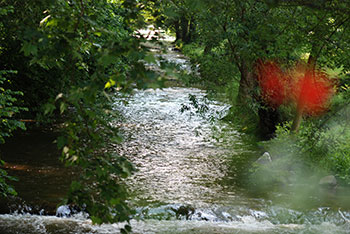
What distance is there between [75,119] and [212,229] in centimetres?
517

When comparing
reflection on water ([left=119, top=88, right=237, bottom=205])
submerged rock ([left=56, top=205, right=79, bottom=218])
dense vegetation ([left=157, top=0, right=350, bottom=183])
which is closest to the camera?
Answer: dense vegetation ([left=157, top=0, right=350, bottom=183])

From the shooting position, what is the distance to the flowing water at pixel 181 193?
791 cm

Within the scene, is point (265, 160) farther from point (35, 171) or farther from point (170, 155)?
point (35, 171)

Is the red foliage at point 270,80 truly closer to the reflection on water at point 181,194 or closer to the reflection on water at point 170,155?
the reflection on water at point 181,194

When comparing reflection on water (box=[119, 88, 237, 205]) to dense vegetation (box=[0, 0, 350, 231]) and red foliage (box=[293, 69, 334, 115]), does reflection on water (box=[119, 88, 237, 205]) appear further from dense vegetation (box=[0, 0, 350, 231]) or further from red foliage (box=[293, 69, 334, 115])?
red foliage (box=[293, 69, 334, 115])

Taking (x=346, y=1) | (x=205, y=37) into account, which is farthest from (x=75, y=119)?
(x=205, y=37)

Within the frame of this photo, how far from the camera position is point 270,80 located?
40.2 feet

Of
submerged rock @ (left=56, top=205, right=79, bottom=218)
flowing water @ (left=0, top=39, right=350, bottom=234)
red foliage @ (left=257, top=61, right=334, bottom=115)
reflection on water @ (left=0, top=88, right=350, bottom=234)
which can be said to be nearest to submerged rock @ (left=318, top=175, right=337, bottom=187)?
flowing water @ (left=0, top=39, right=350, bottom=234)

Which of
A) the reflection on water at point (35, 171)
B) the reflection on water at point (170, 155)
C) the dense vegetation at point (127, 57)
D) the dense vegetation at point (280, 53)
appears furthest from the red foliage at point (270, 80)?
the reflection on water at point (35, 171)

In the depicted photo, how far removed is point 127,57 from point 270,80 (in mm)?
8366

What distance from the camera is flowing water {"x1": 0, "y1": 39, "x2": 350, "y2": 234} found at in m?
7.91

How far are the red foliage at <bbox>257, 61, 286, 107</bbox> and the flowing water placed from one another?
1579mm

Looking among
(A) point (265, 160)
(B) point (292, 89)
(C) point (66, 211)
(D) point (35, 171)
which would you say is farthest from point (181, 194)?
(B) point (292, 89)

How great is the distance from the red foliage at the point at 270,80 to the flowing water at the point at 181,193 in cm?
158
